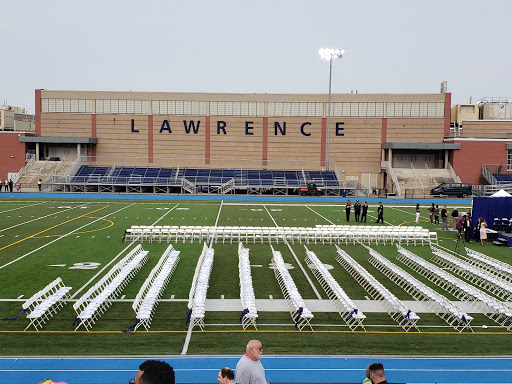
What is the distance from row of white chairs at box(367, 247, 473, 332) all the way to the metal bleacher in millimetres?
38771

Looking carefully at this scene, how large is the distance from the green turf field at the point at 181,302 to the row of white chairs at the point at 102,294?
22cm

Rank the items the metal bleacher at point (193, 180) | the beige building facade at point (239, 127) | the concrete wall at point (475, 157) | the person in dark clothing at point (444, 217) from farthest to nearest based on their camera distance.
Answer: the beige building facade at point (239, 127)
the concrete wall at point (475, 157)
the metal bleacher at point (193, 180)
the person in dark clothing at point (444, 217)

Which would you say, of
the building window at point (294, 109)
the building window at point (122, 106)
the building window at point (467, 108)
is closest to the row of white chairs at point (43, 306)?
the building window at point (294, 109)

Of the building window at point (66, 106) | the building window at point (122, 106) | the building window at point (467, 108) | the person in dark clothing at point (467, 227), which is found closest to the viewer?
the person in dark clothing at point (467, 227)

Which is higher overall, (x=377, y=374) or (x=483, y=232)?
(x=377, y=374)

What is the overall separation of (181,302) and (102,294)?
1.98 m

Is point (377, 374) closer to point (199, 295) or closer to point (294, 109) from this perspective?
point (199, 295)

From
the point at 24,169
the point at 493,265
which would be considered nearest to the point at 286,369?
the point at 493,265

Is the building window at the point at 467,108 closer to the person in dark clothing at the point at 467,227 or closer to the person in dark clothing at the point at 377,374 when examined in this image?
the person in dark clothing at the point at 467,227

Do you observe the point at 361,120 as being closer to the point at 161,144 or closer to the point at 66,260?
the point at 161,144

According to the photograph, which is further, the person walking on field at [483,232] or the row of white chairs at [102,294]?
the person walking on field at [483,232]

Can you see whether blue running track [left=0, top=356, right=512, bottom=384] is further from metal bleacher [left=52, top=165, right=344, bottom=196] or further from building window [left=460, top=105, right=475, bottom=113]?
building window [left=460, top=105, right=475, bottom=113]

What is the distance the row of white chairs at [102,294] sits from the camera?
1149 cm

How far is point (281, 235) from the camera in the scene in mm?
24125
